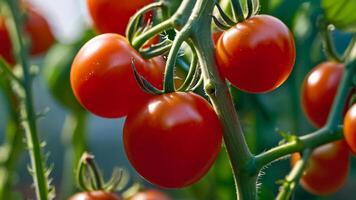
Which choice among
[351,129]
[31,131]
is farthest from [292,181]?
[31,131]

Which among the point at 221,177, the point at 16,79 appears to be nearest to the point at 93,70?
the point at 16,79

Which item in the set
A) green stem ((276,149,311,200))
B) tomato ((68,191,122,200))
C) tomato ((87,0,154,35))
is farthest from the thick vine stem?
green stem ((276,149,311,200))

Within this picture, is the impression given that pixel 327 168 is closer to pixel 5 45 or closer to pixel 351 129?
pixel 351 129

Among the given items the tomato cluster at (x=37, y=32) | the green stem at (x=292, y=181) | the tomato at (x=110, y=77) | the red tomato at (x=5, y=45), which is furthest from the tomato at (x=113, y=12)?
the tomato cluster at (x=37, y=32)

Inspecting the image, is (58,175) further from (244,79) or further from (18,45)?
(244,79)

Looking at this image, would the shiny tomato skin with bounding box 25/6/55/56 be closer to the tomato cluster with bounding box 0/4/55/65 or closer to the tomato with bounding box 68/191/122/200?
the tomato cluster with bounding box 0/4/55/65
